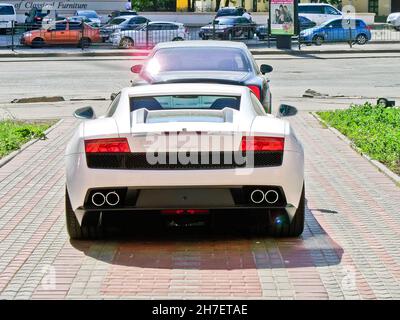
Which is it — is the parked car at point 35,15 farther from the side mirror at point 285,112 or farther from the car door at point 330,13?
the side mirror at point 285,112

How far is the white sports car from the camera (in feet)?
25.5

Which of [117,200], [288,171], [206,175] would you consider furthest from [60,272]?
[288,171]

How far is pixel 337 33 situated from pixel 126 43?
11.0 m

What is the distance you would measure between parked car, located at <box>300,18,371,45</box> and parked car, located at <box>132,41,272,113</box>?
34512mm

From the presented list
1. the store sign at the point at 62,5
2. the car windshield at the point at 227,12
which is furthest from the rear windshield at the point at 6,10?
the car windshield at the point at 227,12

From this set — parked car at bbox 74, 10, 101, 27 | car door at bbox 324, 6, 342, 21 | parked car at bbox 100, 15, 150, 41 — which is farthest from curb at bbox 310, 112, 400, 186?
parked car at bbox 74, 10, 101, 27

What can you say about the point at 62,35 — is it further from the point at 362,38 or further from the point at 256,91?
the point at 256,91

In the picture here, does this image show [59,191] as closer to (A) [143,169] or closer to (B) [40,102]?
(A) [143,169]

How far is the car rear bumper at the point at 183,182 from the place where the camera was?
7.73m

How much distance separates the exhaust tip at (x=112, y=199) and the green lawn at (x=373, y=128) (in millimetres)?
5119

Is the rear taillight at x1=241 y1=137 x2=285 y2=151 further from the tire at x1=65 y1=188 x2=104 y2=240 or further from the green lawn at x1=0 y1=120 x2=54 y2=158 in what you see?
the green lawn at x1=0 y1=120 x2=54 y2=158

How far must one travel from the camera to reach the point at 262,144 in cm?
787
